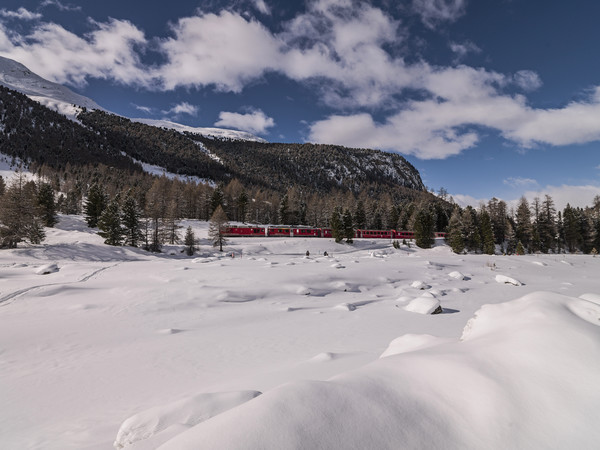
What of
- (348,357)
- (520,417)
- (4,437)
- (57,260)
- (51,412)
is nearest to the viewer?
(520,417)

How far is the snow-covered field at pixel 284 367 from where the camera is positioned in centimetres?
247

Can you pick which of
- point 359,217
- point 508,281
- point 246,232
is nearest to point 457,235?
point 359,217

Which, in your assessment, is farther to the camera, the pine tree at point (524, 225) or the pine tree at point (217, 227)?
the pine tree at point (524, 225)

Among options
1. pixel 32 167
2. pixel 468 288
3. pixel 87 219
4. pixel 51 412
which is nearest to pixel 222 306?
pixel 51 412

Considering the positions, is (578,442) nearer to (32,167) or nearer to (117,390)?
(117,390)

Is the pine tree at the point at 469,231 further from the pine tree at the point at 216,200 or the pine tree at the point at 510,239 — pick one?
the pine tree at the point at 216,200

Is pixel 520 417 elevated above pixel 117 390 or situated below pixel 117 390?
above

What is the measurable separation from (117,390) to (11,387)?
2500 mm

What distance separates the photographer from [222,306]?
14.2m

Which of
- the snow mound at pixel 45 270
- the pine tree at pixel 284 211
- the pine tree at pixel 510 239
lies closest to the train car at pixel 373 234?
the pine tree at pixel 510 239

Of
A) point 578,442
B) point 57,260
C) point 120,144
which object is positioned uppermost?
point 120,144

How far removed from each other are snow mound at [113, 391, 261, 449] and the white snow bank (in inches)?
57.2

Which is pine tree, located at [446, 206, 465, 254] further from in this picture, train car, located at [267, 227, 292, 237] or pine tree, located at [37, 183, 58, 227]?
pine tree, located at [37, 183, 58, 227]

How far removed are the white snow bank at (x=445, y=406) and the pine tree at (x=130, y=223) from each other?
46811mm
